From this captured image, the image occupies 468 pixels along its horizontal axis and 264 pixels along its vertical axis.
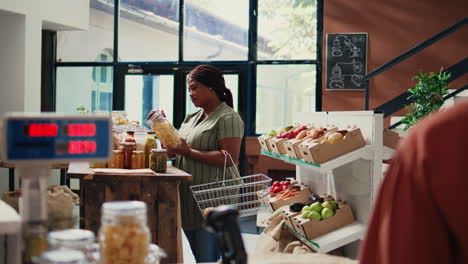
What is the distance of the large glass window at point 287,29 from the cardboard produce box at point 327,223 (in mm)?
5179

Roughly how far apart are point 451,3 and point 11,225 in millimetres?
7438

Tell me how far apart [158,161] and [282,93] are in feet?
16.8

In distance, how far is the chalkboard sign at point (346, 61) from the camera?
26.9ft

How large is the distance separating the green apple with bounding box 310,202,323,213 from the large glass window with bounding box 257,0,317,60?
16.6ft

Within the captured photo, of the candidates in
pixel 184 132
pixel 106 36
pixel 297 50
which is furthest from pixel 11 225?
pixel 106 36

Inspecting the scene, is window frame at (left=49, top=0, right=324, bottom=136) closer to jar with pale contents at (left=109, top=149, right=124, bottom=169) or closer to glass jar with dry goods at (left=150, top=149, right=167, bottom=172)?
jar with pale contents at (left=109, top=149, right=124, bottom=169)

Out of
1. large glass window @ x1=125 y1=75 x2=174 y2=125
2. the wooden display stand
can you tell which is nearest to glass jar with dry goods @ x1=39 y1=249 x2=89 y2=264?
the wooden display stand

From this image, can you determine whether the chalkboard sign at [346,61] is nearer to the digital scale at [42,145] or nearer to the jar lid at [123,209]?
the jar lid at [123,209]

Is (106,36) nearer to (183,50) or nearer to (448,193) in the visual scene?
(183,50)

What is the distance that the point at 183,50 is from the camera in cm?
898

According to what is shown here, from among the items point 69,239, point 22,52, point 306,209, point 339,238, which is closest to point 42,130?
point 69,239

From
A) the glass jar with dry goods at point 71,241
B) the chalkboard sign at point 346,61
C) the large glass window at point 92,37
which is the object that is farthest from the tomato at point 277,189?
the large glass window at point 92,37

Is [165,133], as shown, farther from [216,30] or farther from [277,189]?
[216,30]

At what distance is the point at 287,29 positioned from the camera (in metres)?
8.55
